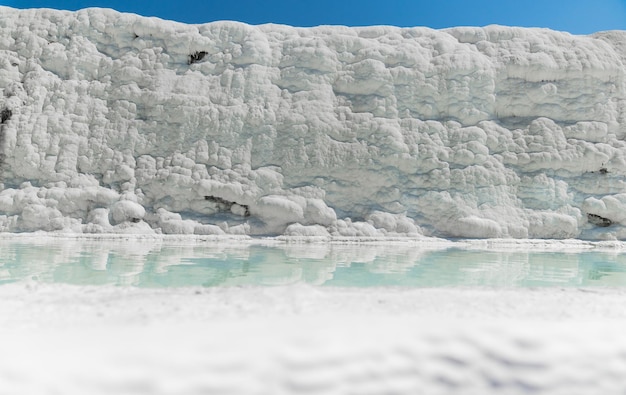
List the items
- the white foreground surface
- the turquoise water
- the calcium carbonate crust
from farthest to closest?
the calcium carbonate crust → the turquoise water → the white foreground surface

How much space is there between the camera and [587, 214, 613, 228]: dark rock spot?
32.7 ft

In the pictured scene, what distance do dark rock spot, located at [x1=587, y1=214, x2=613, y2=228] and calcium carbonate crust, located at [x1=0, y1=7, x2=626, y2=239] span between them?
28 mm

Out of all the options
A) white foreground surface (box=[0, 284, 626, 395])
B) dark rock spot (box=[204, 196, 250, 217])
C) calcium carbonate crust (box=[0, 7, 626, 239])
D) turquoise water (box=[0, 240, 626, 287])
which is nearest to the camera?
white foreground surface (box=[0, 284, 626, 395])

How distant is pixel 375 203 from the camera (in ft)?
32.4

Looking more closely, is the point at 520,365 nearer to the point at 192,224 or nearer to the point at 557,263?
the point at 557,263

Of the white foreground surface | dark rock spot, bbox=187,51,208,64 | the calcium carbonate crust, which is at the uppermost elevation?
dark rock spot, bbox=187,51,208,64

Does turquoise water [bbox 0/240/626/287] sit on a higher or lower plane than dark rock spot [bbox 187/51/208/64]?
lower

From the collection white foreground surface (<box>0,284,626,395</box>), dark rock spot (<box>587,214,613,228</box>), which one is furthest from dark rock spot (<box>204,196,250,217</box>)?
white foreground surface (<box>0,284,626,395</box>)

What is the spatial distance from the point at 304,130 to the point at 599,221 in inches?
239

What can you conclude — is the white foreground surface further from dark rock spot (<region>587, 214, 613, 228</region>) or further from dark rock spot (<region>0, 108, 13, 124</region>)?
dark rock spot (<region>0, 108, 13, 124</region>)

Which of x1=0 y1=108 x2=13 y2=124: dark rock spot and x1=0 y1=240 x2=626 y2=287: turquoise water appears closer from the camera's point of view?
x1=0 y1=240 x2=626 y2=287: turquoise water

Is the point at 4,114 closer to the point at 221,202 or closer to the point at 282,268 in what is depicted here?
the point at 221,202

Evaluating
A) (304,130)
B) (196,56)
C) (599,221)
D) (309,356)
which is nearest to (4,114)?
(196,56)

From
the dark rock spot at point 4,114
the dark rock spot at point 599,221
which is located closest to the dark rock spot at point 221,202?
the dark rock spot at point 4,114
